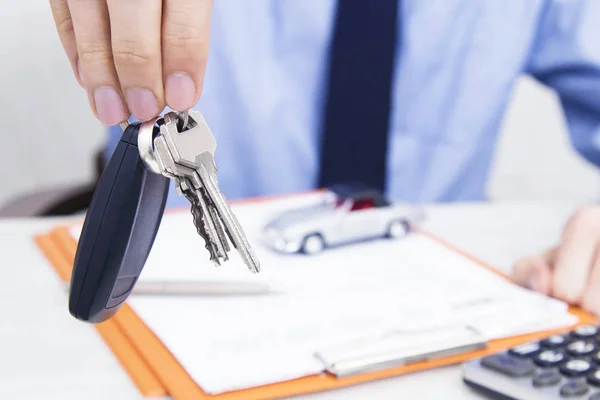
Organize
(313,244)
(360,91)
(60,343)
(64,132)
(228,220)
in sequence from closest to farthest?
(228,220) → (60,343) → (313,244) → (360,91) → (64,132)

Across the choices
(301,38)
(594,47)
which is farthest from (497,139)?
(301,38)

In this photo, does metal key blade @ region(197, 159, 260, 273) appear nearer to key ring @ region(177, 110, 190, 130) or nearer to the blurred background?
key ring @ region(177, 110, 190, 130)

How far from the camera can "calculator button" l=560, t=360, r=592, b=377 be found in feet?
1.11

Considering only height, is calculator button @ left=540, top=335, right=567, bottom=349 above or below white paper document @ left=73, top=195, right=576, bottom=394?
above

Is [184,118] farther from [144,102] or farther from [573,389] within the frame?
[573,389]

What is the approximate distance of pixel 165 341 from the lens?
14.6 inches

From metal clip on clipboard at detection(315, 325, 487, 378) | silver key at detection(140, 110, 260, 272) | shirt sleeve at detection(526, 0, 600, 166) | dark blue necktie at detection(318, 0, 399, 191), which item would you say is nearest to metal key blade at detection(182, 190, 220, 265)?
silver key at detection(140, 110, 260, 272)

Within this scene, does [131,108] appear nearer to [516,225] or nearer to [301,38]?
[516,225]

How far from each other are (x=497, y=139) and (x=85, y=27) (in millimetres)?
757

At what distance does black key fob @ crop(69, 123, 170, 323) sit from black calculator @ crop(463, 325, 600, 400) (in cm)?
18

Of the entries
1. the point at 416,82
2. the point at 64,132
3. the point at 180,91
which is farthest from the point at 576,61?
the point at 64,132

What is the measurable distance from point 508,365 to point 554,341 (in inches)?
1.9

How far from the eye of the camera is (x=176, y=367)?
347mm

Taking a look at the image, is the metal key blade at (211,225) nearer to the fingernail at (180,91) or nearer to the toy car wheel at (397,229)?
the fingernail at (180,91)
